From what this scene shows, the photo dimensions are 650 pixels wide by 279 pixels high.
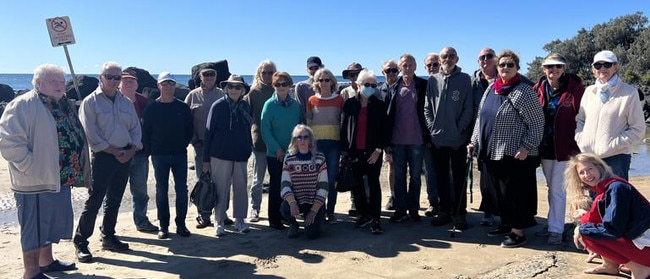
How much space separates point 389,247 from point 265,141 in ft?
6.54

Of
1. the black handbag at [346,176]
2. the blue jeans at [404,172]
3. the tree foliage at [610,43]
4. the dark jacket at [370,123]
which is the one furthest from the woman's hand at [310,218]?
the tree foliage at [610,43]

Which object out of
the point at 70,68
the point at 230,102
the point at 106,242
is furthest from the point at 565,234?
the point at 70,68

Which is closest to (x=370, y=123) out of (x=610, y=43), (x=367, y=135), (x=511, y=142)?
(x=367, y=135)

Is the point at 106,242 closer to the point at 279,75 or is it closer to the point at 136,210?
the point at 136,210

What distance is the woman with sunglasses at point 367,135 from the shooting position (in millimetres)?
6301

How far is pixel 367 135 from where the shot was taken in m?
6.31

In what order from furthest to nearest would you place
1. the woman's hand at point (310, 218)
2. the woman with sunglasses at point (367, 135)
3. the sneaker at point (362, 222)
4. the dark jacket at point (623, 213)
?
the sneaker at point (362, 222) < the woman with sunglasses at point (367, 135) < the woman's hand at point (310, 218) < the dark jacket at point (623, 213)

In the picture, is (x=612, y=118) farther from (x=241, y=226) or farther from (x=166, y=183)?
(x=166, y=183)

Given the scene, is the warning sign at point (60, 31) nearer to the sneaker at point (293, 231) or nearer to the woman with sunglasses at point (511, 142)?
the sneaker at point (293, 231)

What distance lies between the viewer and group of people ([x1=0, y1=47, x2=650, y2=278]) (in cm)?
461

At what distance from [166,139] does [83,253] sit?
1505 mm

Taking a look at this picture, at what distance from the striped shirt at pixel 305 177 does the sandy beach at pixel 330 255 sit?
0.52 metres

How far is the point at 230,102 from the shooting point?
6.28 metres

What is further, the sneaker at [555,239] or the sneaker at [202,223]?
the sneaker at [202,223]
